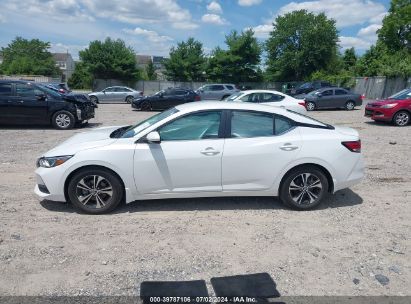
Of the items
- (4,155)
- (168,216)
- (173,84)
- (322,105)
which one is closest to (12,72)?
(173,84)

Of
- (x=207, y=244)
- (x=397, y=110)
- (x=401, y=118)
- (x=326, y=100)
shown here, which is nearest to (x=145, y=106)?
(x=326, y=100)

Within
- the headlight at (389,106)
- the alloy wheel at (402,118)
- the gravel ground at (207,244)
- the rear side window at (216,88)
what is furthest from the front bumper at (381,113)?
the rear side window at (216,88)

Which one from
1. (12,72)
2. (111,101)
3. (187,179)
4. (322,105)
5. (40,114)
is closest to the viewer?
(187,179)

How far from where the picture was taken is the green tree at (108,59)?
45.4 m

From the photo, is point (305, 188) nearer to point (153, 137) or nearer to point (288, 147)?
point (288, 147)

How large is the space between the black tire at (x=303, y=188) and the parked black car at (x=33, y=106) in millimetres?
9996

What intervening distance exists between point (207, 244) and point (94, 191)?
1.74 m

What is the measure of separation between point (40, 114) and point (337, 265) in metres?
11.8

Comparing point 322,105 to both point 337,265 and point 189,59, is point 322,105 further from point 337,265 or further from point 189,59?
point 189,59

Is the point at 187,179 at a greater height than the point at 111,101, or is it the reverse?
the point at 187,179

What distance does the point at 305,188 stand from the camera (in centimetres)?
542

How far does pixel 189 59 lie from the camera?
1941 inches

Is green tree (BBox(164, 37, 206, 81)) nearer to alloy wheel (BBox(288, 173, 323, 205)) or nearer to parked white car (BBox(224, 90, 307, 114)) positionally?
parked white car (BBox(224, 90, 307, 114))

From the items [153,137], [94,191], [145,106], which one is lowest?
[145,106]
